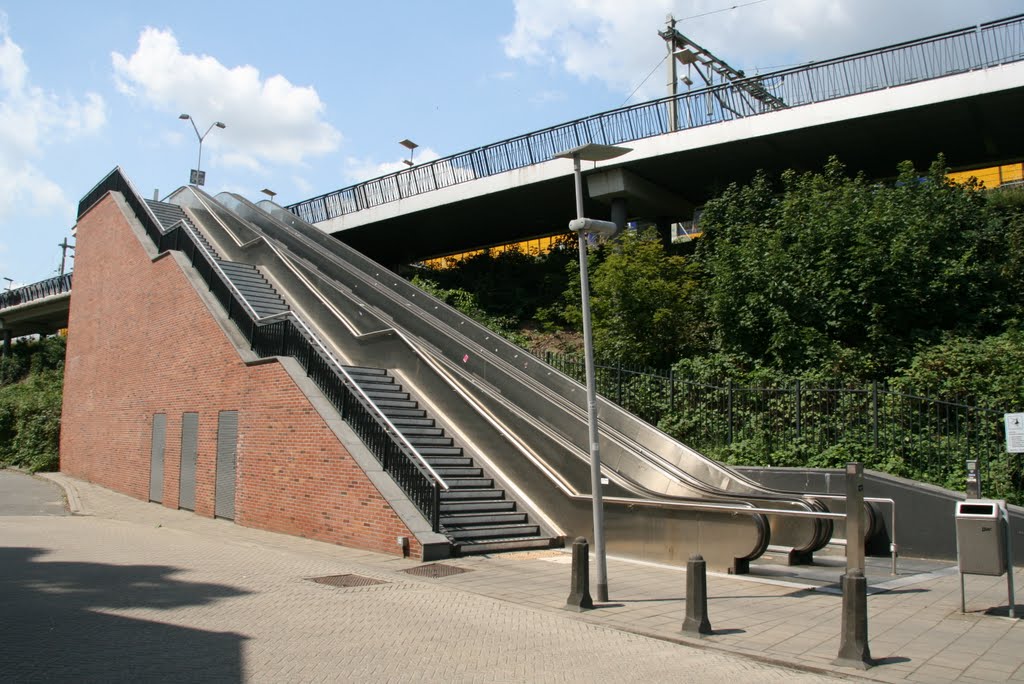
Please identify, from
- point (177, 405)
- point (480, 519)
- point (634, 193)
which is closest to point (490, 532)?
point (480, 519)

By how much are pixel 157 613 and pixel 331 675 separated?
2.77 m

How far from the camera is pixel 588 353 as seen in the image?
9.14 meters

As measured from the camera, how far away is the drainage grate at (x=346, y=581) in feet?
30.2

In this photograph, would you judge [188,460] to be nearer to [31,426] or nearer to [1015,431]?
[31,426]

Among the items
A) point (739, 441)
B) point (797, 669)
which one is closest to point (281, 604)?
point (797, 669)

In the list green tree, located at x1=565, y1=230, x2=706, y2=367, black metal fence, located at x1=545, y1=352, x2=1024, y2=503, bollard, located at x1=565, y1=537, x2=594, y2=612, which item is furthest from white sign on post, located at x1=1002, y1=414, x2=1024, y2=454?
green tree, located at x1=565, y1=230, x2=706, y2=367

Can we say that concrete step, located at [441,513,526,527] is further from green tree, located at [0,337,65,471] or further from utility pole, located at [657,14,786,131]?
green tree, located at [0,337,65,471]

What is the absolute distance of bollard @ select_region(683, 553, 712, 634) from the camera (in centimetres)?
689

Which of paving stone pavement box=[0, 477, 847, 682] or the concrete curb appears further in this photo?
the concrete curb

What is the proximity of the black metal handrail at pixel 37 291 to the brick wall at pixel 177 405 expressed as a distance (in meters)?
17.7

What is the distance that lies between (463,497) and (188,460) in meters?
7.92

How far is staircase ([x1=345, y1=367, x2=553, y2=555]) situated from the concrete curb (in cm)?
803

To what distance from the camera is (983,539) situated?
25.2 feet

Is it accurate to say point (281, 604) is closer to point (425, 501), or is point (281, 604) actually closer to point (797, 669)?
point (425, 501)
